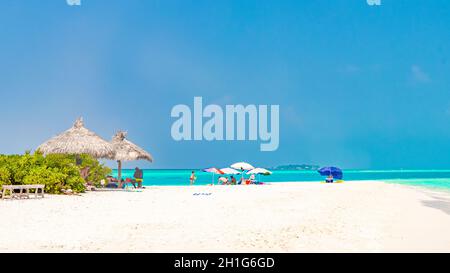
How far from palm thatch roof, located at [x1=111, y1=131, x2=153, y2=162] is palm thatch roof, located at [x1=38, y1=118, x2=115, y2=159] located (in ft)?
2.89

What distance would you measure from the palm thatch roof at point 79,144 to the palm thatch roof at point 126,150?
0.88 m

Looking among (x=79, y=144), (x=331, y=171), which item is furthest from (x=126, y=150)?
(x=331, y=171)

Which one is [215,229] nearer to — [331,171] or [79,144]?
[79,144]

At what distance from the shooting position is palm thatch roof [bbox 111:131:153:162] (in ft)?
83.6

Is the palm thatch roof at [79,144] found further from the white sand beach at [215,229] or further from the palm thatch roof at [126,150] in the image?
the white sand beach at [215,229]

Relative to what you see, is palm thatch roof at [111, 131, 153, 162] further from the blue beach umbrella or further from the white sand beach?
the blue beach umbrella

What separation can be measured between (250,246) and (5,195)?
12259 mm

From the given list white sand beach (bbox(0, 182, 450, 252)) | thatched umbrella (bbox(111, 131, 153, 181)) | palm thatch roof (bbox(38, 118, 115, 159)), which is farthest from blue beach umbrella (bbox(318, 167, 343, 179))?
white sand beach (bbox(0, 182, 450, 252))

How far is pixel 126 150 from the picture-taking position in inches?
1013

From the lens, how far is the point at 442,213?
13750 mm

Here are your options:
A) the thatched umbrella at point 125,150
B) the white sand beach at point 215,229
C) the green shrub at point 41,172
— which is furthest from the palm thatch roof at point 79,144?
the white sand beach at point 215,229

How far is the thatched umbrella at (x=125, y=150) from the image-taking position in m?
25.5

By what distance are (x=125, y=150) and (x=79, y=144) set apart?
2901 mm
